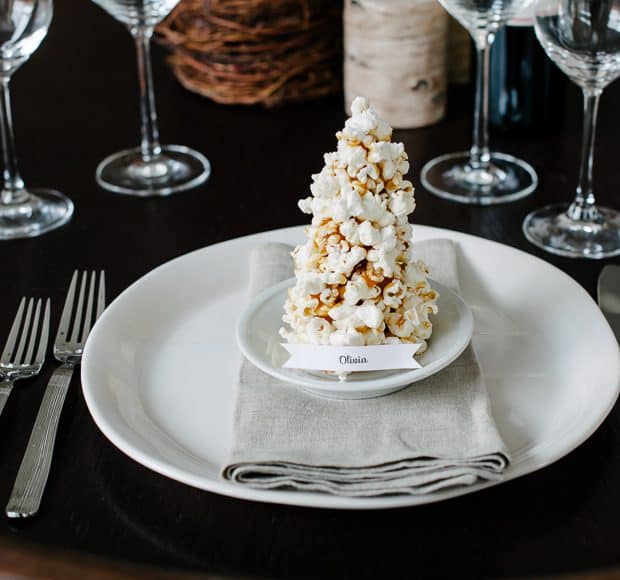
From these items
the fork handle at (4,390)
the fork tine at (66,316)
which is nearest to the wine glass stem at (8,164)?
the fork tine at (66,316)

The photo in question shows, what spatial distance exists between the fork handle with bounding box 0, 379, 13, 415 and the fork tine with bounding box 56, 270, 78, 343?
2.2 inches

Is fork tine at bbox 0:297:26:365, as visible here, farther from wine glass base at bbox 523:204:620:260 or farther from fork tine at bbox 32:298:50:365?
wine glass base at bbox 523:204:620:260

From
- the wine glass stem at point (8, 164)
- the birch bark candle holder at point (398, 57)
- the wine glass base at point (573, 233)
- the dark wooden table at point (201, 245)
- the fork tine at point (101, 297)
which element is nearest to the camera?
the dark wooden table at point (201, 245)

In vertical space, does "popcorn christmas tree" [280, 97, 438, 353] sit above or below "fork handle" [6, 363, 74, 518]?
above

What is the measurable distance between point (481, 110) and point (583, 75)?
209 mm

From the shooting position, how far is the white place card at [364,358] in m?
0.71

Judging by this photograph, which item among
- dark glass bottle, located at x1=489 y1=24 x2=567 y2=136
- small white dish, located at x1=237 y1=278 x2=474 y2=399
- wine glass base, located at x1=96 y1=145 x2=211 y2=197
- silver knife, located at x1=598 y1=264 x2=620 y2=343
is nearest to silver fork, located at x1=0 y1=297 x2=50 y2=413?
small white dish, located at x1=237 y1=278 x2=474 y2=399

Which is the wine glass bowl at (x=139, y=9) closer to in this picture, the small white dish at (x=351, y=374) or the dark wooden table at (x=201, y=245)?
the dark wooden table at (x=201, y=245)

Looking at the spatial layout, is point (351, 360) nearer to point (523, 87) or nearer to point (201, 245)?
point (201, 245)

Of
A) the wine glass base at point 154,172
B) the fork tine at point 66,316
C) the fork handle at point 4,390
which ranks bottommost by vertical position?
the wine glass base at point 154,172

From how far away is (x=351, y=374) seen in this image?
2.37ft

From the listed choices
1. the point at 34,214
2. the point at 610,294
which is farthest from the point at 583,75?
the point at 34,214

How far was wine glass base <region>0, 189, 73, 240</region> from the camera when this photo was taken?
3.59 ft

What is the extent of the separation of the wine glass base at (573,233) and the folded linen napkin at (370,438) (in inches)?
11.5
